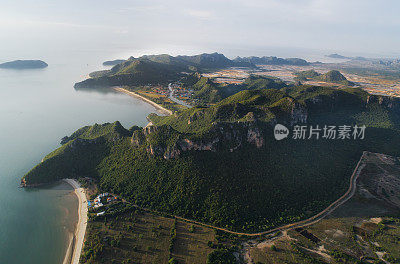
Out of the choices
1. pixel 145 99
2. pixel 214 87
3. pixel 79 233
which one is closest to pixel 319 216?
pixel 79 233

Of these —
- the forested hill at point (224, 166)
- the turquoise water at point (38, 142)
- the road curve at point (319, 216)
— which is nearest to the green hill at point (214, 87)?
the turquoise water at point (38, 142)

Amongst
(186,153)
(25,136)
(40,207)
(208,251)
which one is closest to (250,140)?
(186,153)

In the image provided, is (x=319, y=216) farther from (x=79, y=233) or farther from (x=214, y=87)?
(x=214, y=87)

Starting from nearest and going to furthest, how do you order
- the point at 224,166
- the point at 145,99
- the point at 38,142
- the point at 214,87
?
1. the point at 224,166
2. the point at 38,142
3. the point at 145,99
4. the point at 214,87

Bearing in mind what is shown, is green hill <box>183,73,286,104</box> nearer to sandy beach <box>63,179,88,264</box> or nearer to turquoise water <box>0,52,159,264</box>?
turquoise water <box>0,52,159,264</box>

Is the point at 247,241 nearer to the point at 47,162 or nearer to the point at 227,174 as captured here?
the point at 227,174

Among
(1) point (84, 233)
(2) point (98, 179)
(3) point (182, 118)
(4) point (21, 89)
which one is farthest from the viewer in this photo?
(4) point (21, 89)
